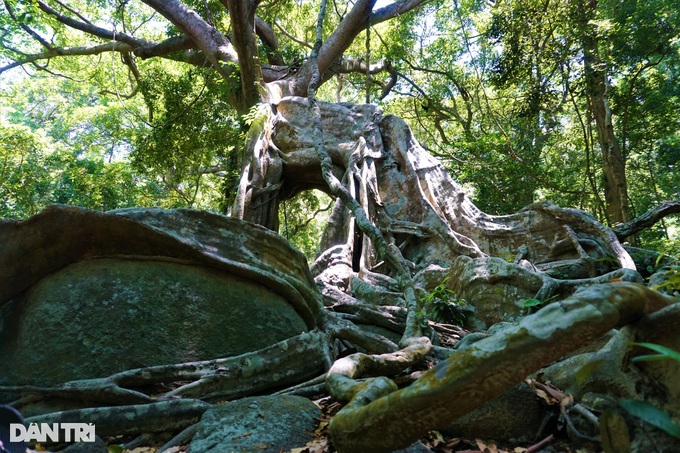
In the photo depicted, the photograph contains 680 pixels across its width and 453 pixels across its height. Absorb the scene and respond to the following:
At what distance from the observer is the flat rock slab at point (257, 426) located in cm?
190

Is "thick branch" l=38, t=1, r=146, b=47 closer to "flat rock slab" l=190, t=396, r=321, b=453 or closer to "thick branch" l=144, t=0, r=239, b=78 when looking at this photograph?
"thick branch" l=144, t=0, r=239, b=78

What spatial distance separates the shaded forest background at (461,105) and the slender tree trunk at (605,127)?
0.03m

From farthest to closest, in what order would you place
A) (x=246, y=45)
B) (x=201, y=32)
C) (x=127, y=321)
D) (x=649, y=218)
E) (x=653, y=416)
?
(x=201, y=32) → (x=246, y=45) → (x=649, y=218) → (x=127, y=321) → (x=653, y=416)

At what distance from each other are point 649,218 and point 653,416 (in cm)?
508

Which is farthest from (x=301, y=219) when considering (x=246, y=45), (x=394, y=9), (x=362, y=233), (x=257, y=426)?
(x=257, y=426)

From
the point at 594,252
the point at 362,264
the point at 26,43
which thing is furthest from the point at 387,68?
the point at 26,43

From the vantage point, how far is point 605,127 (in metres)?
7.27

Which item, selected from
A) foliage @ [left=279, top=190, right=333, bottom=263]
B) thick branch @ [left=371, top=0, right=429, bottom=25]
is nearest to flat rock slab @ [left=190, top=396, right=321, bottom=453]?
foliage @ [left=279, top=190, right=333, bottom=263]

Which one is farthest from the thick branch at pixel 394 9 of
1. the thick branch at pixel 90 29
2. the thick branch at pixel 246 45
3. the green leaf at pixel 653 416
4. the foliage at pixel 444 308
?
the green leaf at pixel 653 416

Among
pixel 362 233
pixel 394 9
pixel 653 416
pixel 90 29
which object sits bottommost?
pixel 653 416

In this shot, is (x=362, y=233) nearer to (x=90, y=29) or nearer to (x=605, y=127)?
(x=605, y=127)

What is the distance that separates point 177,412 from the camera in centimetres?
222

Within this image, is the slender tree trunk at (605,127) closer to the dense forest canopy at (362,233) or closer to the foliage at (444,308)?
the dense forest canopy at (362,233)

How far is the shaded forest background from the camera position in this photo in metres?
7.12
